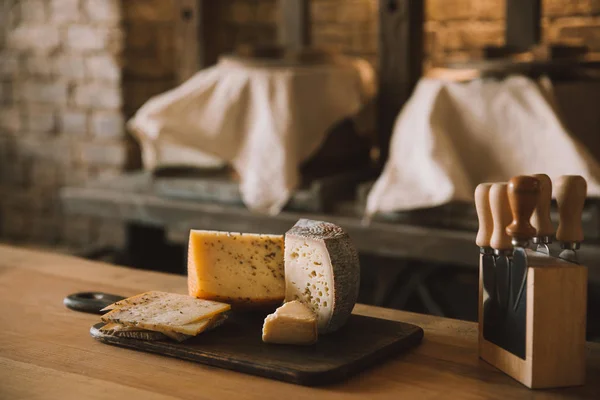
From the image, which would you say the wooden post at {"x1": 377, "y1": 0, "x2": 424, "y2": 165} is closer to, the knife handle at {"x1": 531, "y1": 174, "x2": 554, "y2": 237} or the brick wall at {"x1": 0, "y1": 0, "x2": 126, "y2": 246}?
the brick wall at {"x1": 0, "y1": 0, "x2": 126, "y2": 246}

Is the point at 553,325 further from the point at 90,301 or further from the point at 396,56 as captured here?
the point at 396,56

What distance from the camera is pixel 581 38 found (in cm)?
316

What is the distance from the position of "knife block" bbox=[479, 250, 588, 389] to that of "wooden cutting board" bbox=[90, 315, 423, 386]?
18 cm

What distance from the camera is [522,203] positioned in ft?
3.05

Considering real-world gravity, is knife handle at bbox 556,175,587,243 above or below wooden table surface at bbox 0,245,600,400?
above

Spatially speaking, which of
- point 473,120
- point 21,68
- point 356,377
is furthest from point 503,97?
point 21,68

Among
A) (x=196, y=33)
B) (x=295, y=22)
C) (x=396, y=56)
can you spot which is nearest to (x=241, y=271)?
(x=396, y=56)

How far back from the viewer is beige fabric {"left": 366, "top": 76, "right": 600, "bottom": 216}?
6.91ft

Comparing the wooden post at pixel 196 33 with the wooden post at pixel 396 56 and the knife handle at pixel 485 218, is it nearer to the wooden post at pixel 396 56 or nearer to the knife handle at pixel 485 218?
the wooden post at pixel 396 56

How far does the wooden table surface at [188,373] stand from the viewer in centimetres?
95

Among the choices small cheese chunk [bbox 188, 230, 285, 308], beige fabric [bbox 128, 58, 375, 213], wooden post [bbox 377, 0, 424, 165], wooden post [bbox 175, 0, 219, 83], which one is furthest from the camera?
wooden post [bbox 175, 0, 219, 83]

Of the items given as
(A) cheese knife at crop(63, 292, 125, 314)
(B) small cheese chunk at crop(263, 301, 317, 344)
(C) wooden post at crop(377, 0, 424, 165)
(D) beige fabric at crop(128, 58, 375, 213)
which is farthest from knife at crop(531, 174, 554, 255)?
(C) wooden post at crop(377, 0, 424, 165)

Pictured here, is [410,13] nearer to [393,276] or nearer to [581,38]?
[393,276]

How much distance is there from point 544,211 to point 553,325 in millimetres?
138
